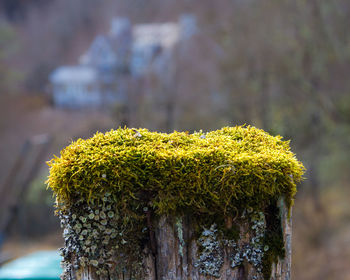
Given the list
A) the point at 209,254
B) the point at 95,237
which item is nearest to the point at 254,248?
the point at 209,254

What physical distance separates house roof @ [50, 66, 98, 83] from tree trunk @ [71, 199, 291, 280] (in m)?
16.5

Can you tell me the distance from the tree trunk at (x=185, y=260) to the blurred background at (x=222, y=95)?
814 cm

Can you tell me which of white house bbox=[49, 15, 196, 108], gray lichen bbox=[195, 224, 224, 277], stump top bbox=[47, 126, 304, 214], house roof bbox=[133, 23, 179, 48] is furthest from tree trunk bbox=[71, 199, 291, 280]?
house roof bbox=[133, 23, 179, 48]

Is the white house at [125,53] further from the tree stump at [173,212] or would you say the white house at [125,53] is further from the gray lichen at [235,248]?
the gray lichen at [235,248]

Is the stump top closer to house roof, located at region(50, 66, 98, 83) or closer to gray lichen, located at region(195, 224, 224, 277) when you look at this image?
gray lichen, located at region(195, 224, 224, 277)

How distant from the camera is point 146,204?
70.2 inches

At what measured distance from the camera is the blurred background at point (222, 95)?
1152 cm

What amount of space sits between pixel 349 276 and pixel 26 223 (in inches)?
450

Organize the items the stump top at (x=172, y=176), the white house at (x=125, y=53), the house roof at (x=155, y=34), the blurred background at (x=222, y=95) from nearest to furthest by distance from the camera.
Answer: the stump top at (x=172, y=176) < the blurred background at (x=222, y=95) < the white house at (x=125, y=53) < the house roof at (x=155, y=34)

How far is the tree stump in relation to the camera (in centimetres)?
174

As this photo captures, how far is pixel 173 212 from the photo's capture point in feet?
5.81

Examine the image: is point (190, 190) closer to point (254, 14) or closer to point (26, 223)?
point (254, 14)

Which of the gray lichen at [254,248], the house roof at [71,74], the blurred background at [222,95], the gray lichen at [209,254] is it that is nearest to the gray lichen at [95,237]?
the gray lichen at [209,254]

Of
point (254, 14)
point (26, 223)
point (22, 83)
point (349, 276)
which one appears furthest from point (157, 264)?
point (22, 83)
